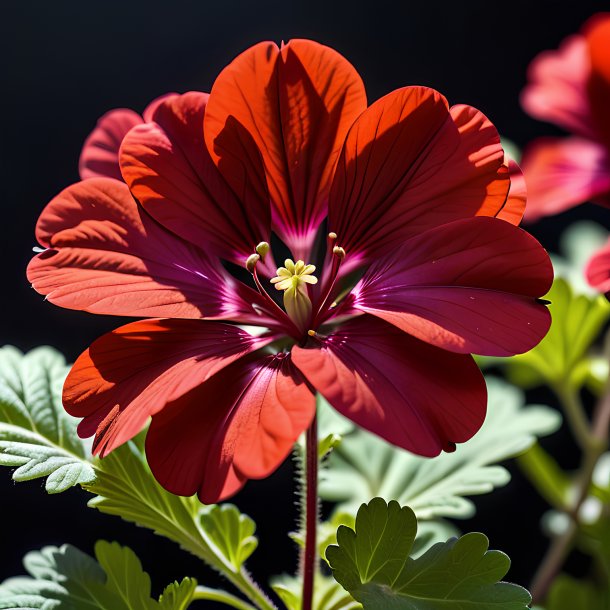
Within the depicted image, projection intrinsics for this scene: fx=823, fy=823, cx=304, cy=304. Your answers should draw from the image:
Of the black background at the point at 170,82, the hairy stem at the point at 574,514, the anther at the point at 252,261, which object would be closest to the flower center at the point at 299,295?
the anther at the point at 252,261

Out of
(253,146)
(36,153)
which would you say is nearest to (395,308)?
(253,146)

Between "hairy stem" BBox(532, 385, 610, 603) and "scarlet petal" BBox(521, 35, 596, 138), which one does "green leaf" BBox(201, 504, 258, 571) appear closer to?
"hairy stem" BBox(532, 385, 610, 603)

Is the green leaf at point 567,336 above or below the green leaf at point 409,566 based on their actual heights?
below

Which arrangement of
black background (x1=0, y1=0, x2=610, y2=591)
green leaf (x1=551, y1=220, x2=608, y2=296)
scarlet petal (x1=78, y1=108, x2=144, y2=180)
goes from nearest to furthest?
1. scarlet petal (x1=78, y1=108, x2=144, y2=180)
2. green leaf (x1=551, y1=220, x2=608, y2=296)
3. black background (x1=0, y1=0, x2=610, y2=591)

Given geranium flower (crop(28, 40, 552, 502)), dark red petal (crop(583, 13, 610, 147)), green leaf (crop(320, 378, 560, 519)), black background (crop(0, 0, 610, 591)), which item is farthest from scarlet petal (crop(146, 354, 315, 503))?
black background (crop(0, 0, 610, 591))

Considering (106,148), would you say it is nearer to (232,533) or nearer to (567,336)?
(232,533)

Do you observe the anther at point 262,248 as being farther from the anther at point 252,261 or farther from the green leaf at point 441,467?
the green leaf at point 441,467
